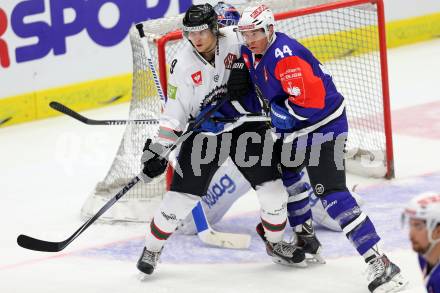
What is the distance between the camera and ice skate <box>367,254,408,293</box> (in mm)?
4543

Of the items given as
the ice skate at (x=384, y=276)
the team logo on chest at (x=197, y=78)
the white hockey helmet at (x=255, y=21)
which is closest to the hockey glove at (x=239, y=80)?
the team logo on chest at (x=197, y=78)

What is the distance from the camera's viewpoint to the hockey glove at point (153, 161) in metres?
4.72

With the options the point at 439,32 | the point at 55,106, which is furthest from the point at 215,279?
the point at 439,32

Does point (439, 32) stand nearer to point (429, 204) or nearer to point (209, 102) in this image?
point (209, 102)

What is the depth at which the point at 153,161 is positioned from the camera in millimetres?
4723

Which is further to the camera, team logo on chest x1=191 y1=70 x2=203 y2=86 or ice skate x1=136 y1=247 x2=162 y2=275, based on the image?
ice skate x1=136 y1=247 x2=162 y2=275

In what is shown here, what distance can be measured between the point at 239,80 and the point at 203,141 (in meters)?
0.34

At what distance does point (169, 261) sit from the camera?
5211mm

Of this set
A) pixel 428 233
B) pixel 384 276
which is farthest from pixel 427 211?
pixel 384 276

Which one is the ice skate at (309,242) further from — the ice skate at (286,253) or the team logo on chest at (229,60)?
the team logo on chest at (229,60)

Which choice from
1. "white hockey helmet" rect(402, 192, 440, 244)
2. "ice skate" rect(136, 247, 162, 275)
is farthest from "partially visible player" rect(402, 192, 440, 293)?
"ice skate" rect(136, 247, 162, 275)

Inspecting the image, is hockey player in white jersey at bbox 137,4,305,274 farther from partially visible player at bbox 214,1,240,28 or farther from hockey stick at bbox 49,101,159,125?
hockey stick at bbox 49,101,159,125

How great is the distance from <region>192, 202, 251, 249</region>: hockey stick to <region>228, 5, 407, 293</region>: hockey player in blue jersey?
0.76 meters

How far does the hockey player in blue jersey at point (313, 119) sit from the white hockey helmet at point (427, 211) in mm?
1426
